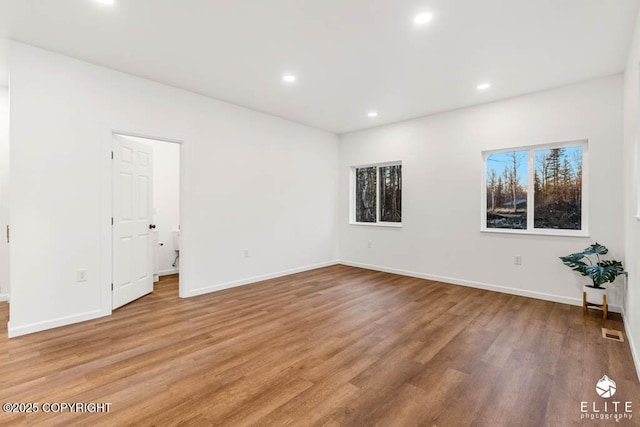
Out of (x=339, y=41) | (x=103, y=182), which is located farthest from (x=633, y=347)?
(x=103, y=182)

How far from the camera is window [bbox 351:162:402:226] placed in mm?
5789

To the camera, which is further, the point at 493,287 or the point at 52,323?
the point at 493,287

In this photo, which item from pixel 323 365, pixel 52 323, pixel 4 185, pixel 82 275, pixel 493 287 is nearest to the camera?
pixel 323 365

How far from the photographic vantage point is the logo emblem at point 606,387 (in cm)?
199

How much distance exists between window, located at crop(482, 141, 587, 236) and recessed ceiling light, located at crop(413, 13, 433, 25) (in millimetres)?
2750

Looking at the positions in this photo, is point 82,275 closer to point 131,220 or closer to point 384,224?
point 131,220

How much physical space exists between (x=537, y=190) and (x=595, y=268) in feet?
4.35

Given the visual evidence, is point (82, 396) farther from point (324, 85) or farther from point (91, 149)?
point (324, 85)

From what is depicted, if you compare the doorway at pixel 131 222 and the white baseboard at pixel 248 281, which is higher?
the doorway at pixel 131 222

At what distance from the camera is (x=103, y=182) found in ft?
11.2

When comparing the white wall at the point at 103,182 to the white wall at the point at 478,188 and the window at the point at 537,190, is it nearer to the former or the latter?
the white wall at the point at 478,188

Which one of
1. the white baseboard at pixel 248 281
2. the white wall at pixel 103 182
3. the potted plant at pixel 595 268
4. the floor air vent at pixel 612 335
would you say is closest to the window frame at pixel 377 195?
the white baseboard at pixel 248 281

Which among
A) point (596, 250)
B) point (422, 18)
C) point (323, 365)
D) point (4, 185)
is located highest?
point (422, 18)

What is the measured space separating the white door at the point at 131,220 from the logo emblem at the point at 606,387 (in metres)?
4.65
